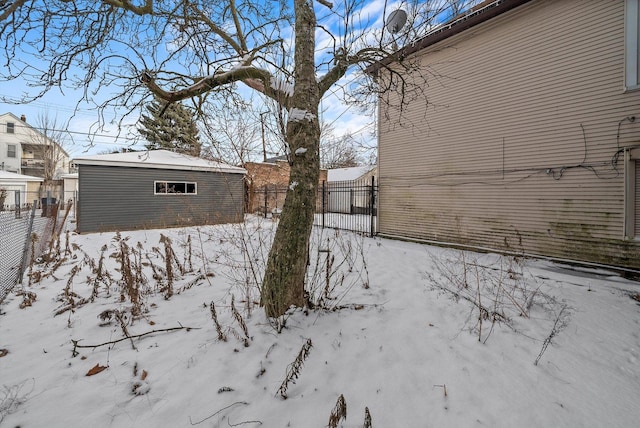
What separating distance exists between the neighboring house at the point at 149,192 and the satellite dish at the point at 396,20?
725cm

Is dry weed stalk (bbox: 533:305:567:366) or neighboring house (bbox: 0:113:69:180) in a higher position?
neighboring house (bbox: 0:113:69:180)

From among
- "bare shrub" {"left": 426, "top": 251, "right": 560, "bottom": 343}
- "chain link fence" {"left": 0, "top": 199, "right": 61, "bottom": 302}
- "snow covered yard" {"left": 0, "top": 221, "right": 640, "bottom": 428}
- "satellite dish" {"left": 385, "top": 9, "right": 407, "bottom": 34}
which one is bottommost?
"snow covered yard" {"left": 0, "top": 221, "right": 640, "bottom": 428}

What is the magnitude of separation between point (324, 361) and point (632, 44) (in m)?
8.02

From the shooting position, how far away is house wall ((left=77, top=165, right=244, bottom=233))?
10.6m

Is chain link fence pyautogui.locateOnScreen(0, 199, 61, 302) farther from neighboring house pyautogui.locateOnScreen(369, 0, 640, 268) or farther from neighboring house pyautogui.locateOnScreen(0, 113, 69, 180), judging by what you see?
neighboring house pyautogui.locateOnScreen(0, 113, 69, 180)

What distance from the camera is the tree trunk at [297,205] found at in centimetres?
268

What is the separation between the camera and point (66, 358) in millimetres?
2256

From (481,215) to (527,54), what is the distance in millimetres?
3993

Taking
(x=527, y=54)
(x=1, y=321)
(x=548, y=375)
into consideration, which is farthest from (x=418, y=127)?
(x=1, y=321)

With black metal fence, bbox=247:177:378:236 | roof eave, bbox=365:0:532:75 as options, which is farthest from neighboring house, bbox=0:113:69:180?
roof eave, bbox=365:0:532:75

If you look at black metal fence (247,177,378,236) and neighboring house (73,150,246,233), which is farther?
black metal fence (247,177,378,236)

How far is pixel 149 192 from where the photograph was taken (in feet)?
39.2

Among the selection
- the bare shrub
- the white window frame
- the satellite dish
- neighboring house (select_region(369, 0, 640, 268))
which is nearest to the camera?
the bare shrub

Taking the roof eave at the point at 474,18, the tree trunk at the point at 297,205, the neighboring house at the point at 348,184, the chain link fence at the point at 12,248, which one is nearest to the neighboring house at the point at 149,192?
the chain link fence at the point at 12,248
